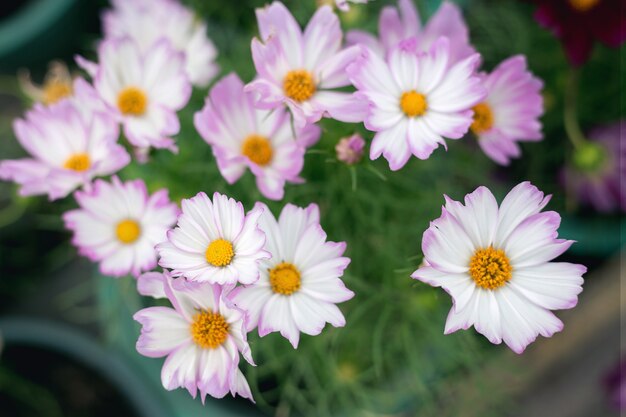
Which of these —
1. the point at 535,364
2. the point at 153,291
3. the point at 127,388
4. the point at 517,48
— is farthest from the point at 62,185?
the point at 535,364

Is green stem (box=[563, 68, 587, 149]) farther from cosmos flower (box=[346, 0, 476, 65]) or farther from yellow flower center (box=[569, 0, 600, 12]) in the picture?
cosmos flower (box=[346, 0, 476, 65])

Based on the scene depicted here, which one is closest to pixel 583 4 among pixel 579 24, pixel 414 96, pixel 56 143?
pixel 579 24

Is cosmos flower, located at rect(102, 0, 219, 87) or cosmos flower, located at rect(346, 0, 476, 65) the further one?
cosmos flower, located at rect(102, 0, 219, 87)

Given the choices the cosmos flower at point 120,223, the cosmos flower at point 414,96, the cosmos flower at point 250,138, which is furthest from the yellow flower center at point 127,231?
the cosmos flower at point 414,96

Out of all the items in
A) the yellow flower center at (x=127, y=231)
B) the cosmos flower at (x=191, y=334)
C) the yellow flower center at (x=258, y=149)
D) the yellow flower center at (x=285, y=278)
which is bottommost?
the cosmos flower at (x=191, y=334)

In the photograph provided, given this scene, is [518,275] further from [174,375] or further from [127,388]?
[127,388]

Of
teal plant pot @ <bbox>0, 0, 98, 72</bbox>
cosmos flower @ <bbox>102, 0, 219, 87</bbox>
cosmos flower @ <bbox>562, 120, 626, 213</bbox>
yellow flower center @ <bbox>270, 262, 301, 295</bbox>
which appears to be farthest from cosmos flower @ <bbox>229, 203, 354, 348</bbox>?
teal plant pot @ <bbox>0, 0, 98, 72</bbox>

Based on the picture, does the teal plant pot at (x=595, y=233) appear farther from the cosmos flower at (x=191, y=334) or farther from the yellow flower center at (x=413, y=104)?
the cosmos flower at (x=191, y=334)
